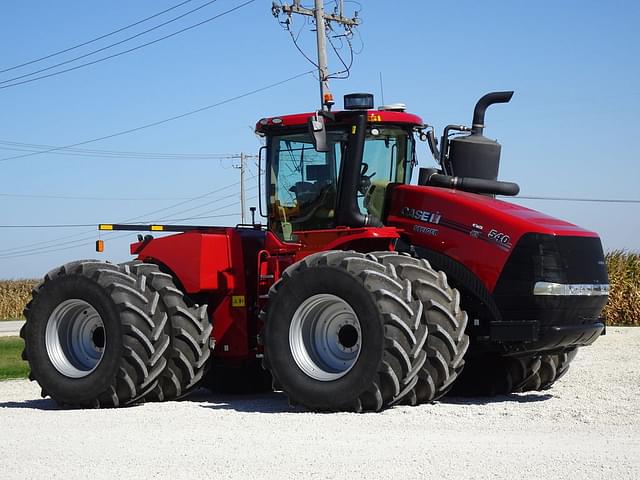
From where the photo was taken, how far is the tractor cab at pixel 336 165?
10.7 m

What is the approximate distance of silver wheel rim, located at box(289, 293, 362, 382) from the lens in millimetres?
9953

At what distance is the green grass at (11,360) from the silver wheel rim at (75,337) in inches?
237

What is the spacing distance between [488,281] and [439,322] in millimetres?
811

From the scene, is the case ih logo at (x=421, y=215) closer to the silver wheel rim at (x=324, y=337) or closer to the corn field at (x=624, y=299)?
the silver wheel rim at (x=324, y=337)

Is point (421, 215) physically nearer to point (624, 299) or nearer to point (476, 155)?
point (476, 155)

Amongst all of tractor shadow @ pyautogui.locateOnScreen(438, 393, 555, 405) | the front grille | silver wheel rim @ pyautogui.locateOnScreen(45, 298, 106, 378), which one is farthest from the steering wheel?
silver wheel rim @ pyautogui.locateOnScreen(45, 298, 106, 378)

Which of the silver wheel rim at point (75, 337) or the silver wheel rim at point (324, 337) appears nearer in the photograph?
the silver wheel rim at point (324, 337)

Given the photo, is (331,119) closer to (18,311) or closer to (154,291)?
(154,291)

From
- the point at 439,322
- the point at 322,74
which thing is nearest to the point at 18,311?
the point at 322,74

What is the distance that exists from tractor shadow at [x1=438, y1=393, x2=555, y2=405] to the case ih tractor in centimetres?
18

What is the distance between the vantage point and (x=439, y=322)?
9.41 meters

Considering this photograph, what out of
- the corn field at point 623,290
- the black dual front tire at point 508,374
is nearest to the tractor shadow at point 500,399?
the black dual front tire at point 508,374

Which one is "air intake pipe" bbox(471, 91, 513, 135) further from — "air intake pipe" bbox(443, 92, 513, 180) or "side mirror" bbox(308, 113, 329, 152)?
"side mirror" bbox(308, 113, 329, 152)

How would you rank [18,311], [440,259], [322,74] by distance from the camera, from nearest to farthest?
[440,259], [322,74], [18,311]
